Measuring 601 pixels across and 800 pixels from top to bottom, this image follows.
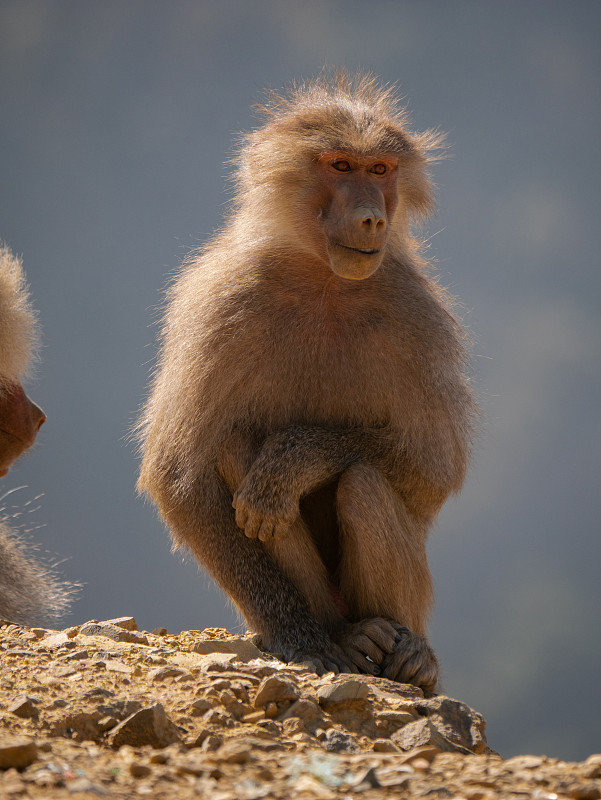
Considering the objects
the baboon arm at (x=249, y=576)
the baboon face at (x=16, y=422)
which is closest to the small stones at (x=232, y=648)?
the baboon arm at (x=249, y=576)

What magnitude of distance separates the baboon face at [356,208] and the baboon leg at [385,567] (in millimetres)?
805

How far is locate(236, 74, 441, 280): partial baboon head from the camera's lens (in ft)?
12.6

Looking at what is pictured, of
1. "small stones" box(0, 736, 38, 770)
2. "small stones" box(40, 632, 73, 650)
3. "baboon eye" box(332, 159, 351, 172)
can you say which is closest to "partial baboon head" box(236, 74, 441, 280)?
"baboon eye" box(332, 159, 351, 172)

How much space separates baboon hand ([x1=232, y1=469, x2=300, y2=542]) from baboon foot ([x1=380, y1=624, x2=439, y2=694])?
629mm

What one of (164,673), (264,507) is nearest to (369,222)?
(264,507)

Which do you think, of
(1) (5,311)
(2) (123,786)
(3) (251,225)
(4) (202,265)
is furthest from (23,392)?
(2) (123,786)

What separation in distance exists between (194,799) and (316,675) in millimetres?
1427

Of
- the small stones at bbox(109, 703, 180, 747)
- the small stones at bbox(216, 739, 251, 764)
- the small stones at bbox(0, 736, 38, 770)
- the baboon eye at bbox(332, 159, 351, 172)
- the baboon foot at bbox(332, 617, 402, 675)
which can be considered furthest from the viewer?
the baboon eye at bbox(332, 159, 351, 172)

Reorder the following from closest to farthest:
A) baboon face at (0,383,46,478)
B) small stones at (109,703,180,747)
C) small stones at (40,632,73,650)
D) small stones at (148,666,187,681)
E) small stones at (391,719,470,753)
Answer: small stones at (109,703,180,747) < small stones at (391,719,470,753) < small stones at (148,666,187,681) < small stones at (40,632,73,650) < baboon face at (0,383,46,478)

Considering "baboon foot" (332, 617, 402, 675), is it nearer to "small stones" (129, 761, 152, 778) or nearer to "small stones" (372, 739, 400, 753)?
"small stones" (372, 739, 400, 753)

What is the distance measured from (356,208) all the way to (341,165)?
0.32 meters

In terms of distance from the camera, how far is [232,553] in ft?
13.2

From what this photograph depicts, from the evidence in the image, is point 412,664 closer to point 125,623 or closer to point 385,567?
point 385,567

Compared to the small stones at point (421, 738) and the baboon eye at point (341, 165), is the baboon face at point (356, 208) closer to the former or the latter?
the baboon eye at point (341, 165)
